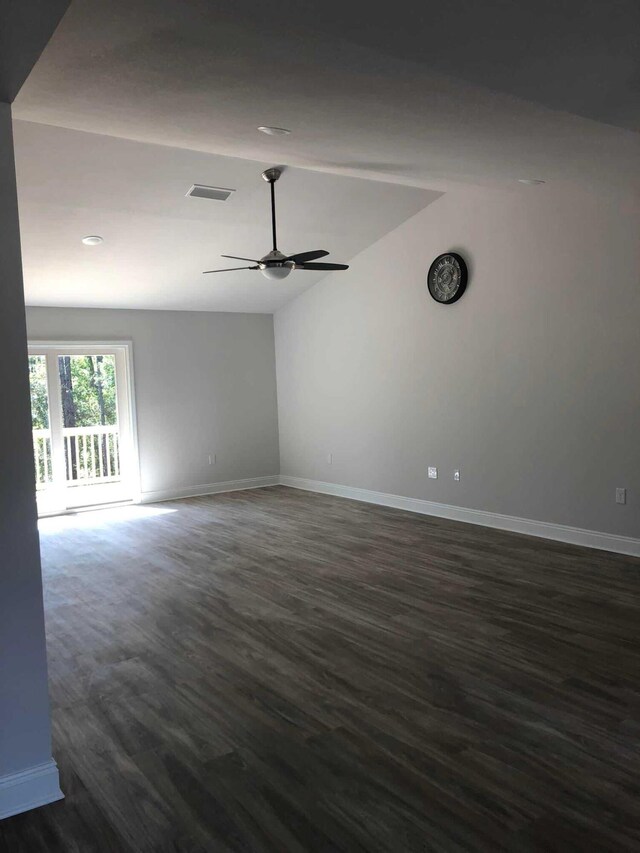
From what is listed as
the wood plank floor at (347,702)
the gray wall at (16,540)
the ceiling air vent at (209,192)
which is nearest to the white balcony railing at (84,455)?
the wood plank floor at (347,702)

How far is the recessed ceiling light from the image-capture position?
10.6ft

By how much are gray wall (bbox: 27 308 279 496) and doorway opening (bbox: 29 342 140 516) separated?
16 cm

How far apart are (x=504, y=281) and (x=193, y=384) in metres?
4.37

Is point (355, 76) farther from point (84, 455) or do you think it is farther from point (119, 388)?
point (84, 455)

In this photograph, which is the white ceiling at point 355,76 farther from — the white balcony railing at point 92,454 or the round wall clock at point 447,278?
the white balcony railing at point 92,454

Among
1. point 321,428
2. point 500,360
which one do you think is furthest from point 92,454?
point 500,360

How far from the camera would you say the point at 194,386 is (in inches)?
338

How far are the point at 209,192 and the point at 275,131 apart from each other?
2155 mm

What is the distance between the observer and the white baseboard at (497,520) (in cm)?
514

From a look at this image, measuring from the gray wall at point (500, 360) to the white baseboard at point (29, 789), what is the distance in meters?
4.35

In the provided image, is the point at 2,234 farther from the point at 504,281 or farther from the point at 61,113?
the point at 504,281

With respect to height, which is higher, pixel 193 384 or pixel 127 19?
pixel 127 19

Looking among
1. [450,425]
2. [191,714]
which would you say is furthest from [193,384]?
[191,714]

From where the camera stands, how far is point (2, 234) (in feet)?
7.36
